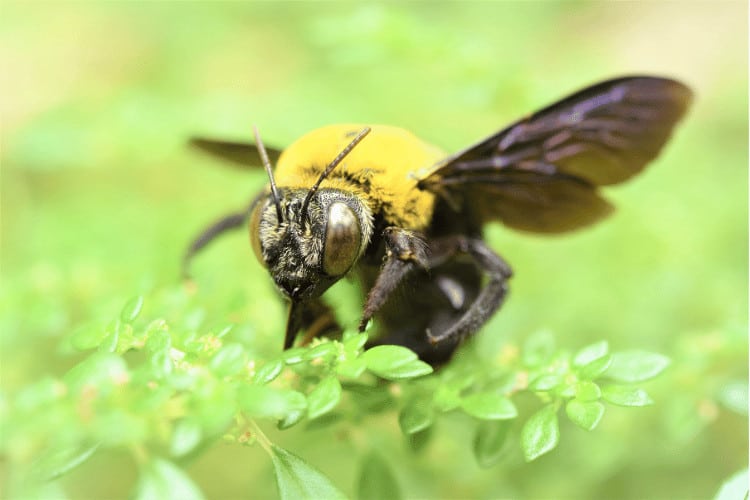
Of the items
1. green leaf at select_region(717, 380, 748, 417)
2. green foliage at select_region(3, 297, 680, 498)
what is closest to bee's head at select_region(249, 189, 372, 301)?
green foliage at select_region(3, 297, 680, 498)

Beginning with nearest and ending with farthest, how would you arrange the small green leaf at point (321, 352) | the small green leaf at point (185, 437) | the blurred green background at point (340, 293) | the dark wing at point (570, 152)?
the small green leaf at point (185, 437) → the small green leaf at point (321, 352) → the dark wing at point (570, 152) → the blurred green background at point (340, 293)

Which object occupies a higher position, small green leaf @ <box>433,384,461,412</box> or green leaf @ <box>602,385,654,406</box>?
green leaf @ <box>602,385,654,406</box>

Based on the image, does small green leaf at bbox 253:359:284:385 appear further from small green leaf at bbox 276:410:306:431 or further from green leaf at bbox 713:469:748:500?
green leaf at bbox 713:469:748:500

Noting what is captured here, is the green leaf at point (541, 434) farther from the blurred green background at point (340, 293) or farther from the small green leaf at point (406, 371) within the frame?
the blurred green background at point (340, 293)

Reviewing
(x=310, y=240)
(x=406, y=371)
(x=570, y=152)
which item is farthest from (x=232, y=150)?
(x=406, y=371)

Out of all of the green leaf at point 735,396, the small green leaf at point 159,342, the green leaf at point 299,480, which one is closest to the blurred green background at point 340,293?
the green leaf at point 735,396
